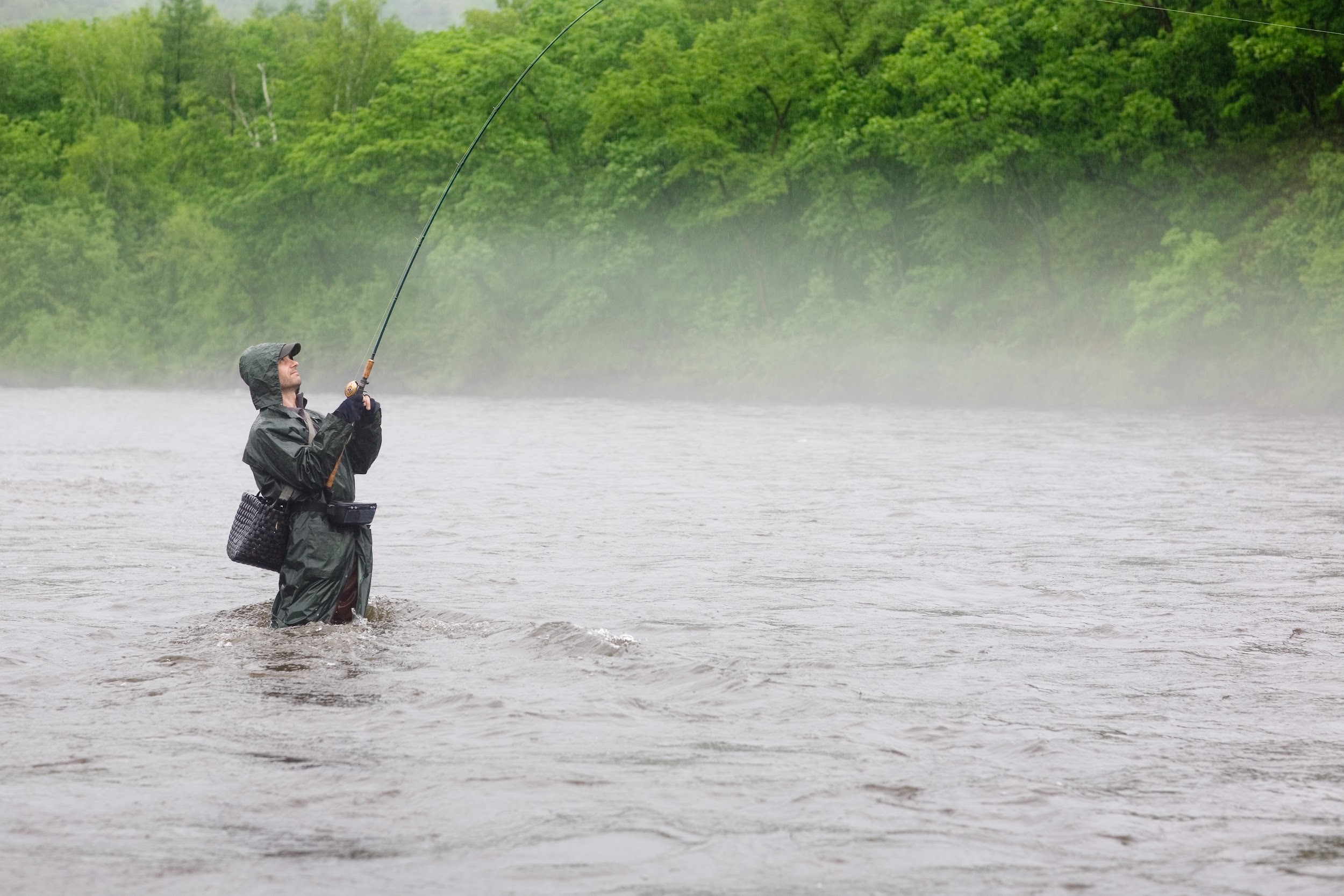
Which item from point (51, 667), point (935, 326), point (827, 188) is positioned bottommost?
point (51, 667)

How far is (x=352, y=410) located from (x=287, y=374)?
0.57m

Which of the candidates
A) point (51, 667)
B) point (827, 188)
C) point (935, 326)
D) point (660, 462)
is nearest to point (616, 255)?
point (827, 188)

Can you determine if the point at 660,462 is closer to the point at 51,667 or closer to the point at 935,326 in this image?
the point at 51,667

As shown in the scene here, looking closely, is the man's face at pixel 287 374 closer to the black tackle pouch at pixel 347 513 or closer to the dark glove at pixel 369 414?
the dark glove at pixel 369 414

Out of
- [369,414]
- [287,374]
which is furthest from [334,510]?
[287,374]

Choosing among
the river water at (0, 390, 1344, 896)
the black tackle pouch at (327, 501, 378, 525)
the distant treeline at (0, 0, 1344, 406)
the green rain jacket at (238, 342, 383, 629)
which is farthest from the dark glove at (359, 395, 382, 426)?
the distant treeline at (0, 0, 1344, 406)

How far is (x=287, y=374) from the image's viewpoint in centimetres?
850

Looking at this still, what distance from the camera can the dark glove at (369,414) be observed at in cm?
820

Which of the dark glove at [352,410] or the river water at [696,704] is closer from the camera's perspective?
the river water at [696,704]

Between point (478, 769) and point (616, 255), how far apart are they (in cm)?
4419

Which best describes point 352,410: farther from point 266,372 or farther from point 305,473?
point 266,372

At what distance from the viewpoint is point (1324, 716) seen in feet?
23.9

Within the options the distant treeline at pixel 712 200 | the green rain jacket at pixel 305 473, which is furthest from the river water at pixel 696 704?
the distant treeline at pixel 712 200

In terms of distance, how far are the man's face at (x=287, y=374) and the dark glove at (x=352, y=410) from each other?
47 cm
